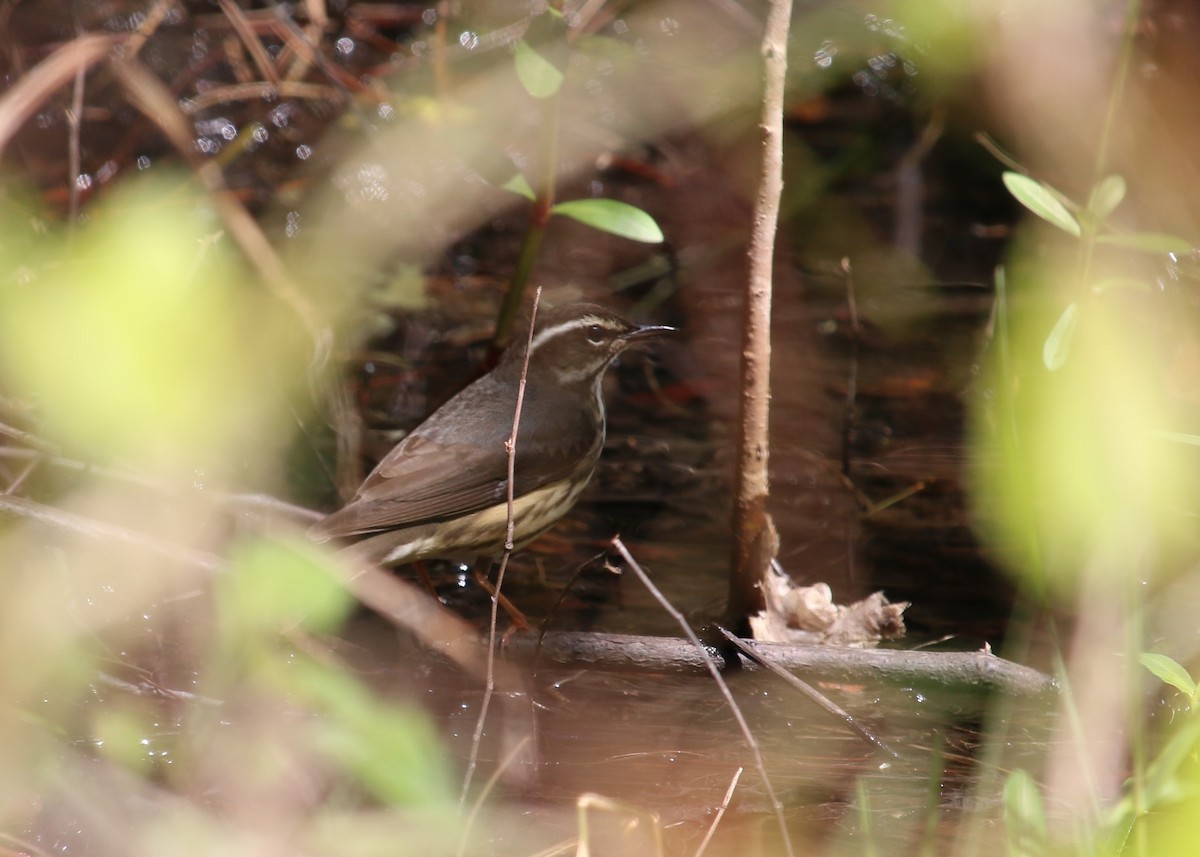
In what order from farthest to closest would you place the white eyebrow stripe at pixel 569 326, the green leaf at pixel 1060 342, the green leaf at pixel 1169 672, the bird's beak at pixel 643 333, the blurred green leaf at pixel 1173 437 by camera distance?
1. the white eyebrow stripe at pixel 569 326
2. the bird's beak at pixel 643 333
3. the green leaf at pixel 1060 342
4. the green leaf at pixel 1169 672
5. the blurred green leaf at pixel 1173 437

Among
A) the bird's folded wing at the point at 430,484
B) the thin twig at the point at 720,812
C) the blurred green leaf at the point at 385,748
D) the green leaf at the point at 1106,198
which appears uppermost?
the green leaf at the point at 1106,198

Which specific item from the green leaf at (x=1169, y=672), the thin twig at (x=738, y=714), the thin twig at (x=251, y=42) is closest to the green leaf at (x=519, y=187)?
the thin twig at (x=738, y=714)

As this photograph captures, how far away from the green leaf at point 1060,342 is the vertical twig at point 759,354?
0.78 meters

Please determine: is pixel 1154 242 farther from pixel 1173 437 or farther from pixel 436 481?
pixel 436 481

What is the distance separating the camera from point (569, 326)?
5238 mm

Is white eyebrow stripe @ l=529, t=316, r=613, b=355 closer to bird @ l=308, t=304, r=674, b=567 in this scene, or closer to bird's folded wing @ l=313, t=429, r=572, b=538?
Result: bird @ l=308, t=304, r=674, b=567

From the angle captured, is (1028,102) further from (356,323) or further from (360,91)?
(360,91)

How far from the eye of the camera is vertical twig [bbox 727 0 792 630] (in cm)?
365

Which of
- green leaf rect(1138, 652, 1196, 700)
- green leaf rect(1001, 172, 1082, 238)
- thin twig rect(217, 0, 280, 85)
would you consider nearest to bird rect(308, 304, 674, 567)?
green leaf rect(1001, 172, 1082, 238)

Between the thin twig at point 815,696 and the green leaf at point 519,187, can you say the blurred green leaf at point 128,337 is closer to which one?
the thin twig at point 815,696

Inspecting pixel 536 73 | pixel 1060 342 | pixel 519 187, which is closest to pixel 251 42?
pixel 519 187

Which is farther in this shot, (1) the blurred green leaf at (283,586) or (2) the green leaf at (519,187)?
(2) the green leaf at (519,187)

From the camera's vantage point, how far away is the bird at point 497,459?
433cm

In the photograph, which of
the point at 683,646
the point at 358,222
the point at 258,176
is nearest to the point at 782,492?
the point at 683,646
